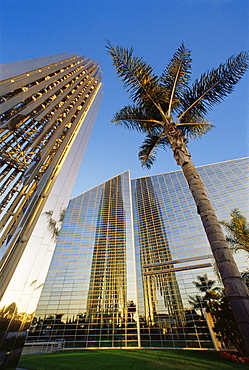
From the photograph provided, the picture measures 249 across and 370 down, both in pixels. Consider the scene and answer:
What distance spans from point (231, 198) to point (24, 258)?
42367 mm

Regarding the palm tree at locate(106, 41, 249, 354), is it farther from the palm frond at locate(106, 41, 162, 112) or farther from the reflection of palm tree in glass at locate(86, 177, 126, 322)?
the reflection of palm tree in glass at locate(86, 177, 126, 322)

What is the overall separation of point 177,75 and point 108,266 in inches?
1299

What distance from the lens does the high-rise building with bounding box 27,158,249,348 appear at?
2348cm

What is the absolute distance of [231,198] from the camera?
119 feet

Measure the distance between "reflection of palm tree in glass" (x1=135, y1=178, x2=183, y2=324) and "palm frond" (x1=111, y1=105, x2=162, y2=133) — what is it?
1097 inches

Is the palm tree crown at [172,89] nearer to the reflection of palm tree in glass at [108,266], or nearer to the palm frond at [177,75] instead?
the palm frond at [177,75]

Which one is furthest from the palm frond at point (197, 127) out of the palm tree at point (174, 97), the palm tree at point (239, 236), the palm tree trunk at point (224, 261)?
the palm tree at point (239, 236)

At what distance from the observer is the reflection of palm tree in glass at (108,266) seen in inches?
1036

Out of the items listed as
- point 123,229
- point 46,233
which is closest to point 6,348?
point 46,233

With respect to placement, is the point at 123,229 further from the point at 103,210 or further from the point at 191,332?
the point at 191,332

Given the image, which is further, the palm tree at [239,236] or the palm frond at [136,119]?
the palm tree at [239,236]

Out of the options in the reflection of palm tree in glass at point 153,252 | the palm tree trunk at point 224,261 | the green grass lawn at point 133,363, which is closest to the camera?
the palm tree trunk at point 224,261

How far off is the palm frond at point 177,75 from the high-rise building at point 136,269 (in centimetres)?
2777

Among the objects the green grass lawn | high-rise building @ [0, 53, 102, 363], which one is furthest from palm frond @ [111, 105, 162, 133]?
the green grass lawn
